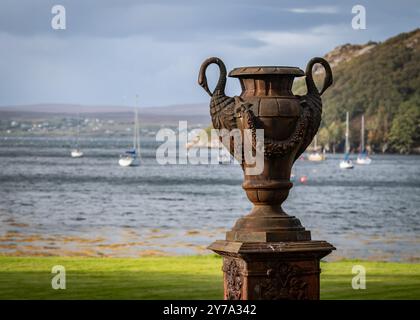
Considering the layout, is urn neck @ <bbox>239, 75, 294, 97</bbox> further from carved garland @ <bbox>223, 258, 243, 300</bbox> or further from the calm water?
the calm water

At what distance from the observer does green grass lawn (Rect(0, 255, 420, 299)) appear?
21953 millimetres

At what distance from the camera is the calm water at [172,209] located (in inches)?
2099

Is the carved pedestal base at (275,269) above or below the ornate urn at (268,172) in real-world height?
below

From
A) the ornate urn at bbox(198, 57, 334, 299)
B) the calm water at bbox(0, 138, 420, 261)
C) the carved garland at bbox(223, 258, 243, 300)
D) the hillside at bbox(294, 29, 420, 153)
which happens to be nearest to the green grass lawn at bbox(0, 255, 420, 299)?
the carved garland at bbox(223, 258, 243, 300)

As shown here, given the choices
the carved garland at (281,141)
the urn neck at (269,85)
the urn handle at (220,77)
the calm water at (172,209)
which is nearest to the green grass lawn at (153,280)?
the urn handle at (220,77)

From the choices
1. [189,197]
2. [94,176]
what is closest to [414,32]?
[94,176]

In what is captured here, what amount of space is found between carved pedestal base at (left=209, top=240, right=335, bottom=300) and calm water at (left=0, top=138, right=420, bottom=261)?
1086 inches

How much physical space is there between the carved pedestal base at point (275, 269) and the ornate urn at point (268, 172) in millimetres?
13

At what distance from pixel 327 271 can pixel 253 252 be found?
1300 cm

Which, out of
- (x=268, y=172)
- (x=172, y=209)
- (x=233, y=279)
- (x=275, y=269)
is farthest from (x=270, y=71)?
(x=172, y=209)

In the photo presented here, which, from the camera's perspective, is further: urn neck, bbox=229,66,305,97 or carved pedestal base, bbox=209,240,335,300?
urn neck, bbox=229,66,305,97

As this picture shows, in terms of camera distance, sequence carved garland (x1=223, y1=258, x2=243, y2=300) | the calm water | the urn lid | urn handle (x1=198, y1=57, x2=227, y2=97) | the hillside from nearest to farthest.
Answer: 1. carved garland (x1=223, y1=258, x2=243, y2=300)
2. the urn lid
3. urn handle (x1=198, y1=57, x2=227, y2=97)
4. the calm water
5. the hillside

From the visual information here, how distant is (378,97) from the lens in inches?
6954

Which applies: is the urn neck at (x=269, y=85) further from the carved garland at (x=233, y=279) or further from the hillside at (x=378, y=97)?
the hillside at (x=378, y=97)
